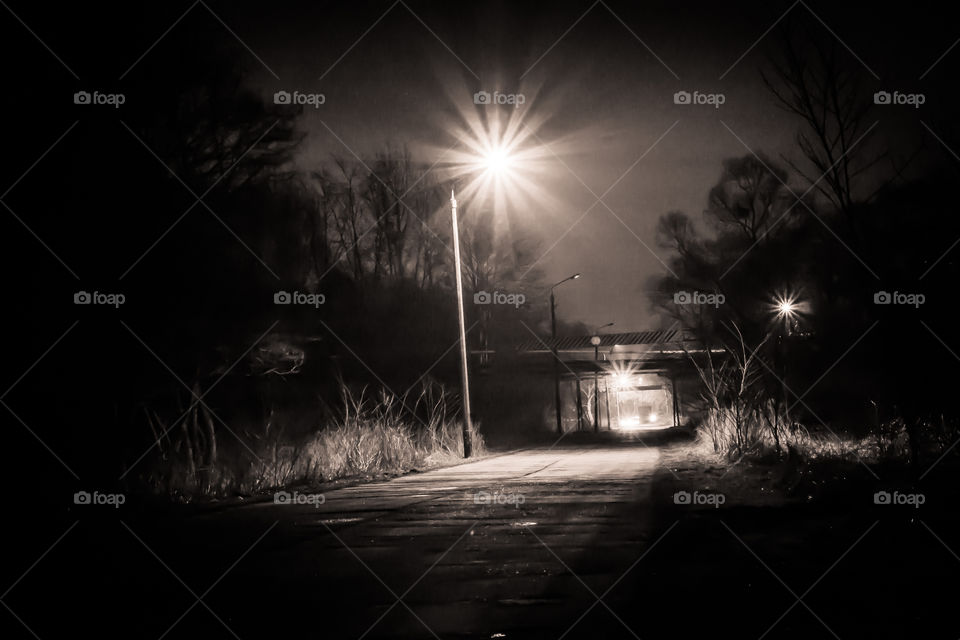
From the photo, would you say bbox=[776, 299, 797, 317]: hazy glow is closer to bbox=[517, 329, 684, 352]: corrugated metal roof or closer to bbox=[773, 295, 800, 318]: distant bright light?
bbox=[773, 295, 800, 318]: distant bright light

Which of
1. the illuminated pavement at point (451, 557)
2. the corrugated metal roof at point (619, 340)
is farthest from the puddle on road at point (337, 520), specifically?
the corrugated metal roof at point (619, 340)

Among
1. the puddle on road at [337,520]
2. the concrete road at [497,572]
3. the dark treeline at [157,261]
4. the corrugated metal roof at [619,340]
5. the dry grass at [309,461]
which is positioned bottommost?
the concrete road at [497,572]

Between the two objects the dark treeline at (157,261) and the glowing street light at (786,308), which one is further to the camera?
the glowing street light at (786,308)

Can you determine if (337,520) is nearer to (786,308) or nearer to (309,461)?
(309,461)

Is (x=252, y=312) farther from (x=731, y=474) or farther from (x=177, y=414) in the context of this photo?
(x=731, y=474)

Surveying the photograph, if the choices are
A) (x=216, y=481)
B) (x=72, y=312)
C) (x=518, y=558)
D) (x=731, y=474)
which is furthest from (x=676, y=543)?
(x=72, y=312)

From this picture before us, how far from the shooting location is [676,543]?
23.2 feet

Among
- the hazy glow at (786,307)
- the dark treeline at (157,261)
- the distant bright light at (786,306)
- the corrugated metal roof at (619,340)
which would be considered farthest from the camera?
the corrugated metal roof at (619,340)

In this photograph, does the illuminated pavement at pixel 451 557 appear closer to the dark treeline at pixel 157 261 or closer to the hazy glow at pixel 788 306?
the dark treeline at pixel 157 261

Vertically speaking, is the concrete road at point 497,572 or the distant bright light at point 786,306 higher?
the distant bright light at point 786,306

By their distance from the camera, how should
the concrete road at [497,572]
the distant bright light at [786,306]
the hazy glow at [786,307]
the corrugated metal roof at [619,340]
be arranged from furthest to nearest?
1. the corrugated metal roof at [619,340]
2. the hazy glow at [786,307]
3. the distant bright light at [786,306]
4. the concrete road at [497,572]

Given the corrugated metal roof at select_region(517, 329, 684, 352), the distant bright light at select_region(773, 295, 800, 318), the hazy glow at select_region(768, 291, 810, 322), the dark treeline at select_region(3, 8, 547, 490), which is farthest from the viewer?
the corrugated metal roof at select_region(517, 329, 684, 352)

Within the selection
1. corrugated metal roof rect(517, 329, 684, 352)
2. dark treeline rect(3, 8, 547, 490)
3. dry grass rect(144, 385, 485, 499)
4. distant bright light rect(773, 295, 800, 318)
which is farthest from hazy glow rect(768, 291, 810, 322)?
corrugated metal roof rect(517, 329, 684, 352)

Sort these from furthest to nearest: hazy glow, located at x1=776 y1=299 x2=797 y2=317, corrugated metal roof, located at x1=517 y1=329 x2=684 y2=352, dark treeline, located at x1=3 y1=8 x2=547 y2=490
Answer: corrugated metal roof, located at x1=517 y1=329 x2=684 y2=352, hazy glow, located at x1=776 y1=299 x2=797 y2=317, dark treeline, located at x1=3 y1=8 x2=547 y2=490
